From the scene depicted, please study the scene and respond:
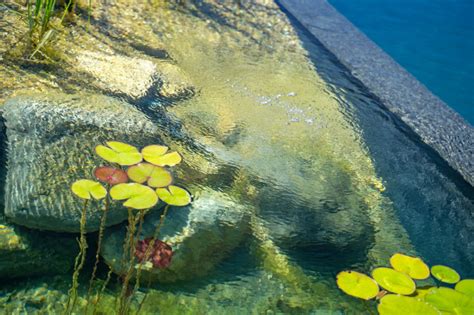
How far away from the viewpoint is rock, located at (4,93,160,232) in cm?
203

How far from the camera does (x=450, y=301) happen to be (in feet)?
4.59

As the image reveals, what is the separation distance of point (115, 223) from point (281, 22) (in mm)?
3294

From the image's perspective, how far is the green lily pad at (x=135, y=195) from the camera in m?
1.54

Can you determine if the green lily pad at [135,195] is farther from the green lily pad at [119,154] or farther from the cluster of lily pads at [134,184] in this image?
the green lily pad at [119,154]

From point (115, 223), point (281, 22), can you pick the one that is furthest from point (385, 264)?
point (281, 22)

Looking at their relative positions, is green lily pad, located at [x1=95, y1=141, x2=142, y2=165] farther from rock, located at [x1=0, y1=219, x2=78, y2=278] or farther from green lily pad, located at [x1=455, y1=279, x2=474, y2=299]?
green lily pad, located at [x1=455, y1=279, x2=474, y2=299]

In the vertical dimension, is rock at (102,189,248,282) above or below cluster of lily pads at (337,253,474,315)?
below

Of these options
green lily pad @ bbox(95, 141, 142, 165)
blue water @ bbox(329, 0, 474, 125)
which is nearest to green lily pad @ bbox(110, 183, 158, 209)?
green lily pad @ bbox(95, 141, 142, 165)

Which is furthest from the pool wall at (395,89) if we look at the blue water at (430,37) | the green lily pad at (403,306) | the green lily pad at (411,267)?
the green lily pad at (403,306)

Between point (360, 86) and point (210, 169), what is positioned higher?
point (360, 86)

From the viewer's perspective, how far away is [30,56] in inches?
112

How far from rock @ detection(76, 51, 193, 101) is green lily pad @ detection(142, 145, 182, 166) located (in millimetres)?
1121

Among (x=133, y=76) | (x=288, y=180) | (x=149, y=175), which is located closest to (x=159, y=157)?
(x=149, y=175)

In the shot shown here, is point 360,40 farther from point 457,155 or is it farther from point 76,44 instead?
point 76,44
